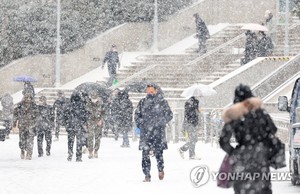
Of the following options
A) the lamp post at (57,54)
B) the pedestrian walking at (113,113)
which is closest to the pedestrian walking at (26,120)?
the pedestrian walking at (113,113)

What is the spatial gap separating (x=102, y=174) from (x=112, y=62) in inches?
886

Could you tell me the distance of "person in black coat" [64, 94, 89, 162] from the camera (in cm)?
2597

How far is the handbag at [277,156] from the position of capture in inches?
445

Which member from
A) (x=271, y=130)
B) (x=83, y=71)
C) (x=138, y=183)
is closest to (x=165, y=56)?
(x=83, y=71)

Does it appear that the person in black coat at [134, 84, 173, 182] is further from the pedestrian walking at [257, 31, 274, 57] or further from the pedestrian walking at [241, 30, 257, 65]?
the pedestrian walking at [257, 31, 274, 57]

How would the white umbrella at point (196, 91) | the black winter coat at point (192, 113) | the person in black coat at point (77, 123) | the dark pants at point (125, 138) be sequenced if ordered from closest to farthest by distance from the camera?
the person in black coat at point (77, 123) < the black winter coat at point (192, 113) < the white umbrella at point (196, 91) < the dark pants at point (125, 138)

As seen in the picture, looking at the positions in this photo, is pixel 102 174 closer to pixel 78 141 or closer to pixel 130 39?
pixel 78 141

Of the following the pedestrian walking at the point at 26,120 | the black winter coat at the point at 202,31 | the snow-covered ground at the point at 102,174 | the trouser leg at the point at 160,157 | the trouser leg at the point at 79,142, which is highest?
the black winter coat at the point at 202,31

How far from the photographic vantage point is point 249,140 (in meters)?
11.3

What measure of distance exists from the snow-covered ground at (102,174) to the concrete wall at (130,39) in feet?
53.3

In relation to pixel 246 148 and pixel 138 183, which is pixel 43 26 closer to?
pixel 138 183

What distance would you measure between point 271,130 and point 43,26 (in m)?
36.8

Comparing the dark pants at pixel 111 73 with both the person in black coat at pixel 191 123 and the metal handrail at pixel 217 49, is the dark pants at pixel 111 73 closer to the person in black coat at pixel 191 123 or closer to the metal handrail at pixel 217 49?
the metal handrail at pixel 217 49

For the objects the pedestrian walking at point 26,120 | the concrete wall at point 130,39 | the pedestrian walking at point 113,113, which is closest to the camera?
the pedestrian walking at point 26,120
